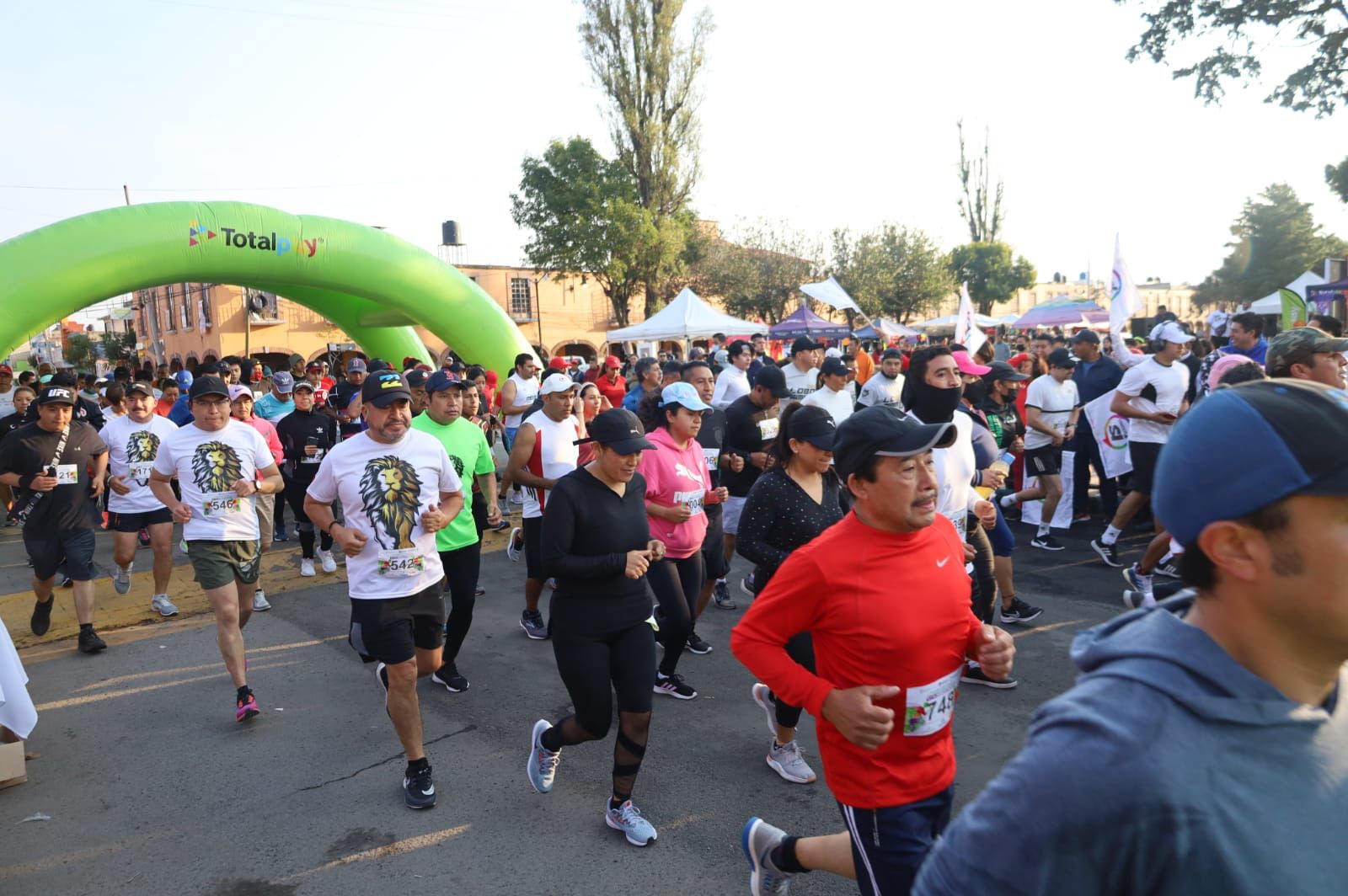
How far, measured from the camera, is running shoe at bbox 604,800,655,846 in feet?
11.9

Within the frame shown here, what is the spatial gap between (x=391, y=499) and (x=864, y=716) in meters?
2.80

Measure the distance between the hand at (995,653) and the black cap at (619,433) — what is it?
72.3 inches

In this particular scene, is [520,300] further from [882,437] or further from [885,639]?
[885,639]

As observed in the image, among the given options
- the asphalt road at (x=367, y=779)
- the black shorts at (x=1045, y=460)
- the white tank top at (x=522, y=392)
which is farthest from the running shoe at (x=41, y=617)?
the black shorts at (x=1045, y=460)

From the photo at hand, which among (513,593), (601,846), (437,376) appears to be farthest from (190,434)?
(601,846)

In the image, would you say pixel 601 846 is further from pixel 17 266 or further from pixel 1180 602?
pixel 17 266

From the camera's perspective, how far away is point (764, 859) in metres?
2.93

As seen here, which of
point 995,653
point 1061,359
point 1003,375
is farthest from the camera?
point 1061,359

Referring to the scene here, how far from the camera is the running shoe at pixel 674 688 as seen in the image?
5.22 meters

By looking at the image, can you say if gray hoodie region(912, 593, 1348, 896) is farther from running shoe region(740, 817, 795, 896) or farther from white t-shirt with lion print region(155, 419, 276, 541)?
white t-shirt with lion print region(155, 419, 276, 541)

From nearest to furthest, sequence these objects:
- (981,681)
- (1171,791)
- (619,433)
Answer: (1171,791) → (619,433) → (981,681)

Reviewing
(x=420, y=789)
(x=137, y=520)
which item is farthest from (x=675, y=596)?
(x=137, y=520)

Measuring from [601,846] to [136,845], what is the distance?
7.02ft

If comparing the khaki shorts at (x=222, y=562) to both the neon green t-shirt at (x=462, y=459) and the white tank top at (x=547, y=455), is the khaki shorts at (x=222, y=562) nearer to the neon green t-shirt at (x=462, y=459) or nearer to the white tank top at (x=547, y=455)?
the neon green t-shirt at (x=462, y=459)
